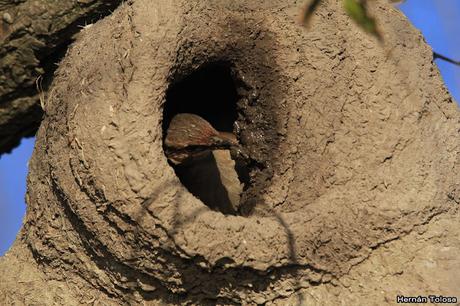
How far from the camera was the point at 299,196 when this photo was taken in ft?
9.25

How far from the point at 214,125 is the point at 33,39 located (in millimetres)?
1052

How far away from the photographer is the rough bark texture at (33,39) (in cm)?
323

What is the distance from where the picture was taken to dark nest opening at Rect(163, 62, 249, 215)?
10.8 ft

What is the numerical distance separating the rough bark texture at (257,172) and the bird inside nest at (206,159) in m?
A: 0.21

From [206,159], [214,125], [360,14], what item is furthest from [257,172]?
[360,14]

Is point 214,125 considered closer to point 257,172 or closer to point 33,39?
point 257,172

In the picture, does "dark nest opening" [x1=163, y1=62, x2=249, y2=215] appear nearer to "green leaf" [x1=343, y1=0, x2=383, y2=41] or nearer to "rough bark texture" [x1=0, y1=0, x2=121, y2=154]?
"rough bark texture" [x1=0, y1=0, x2=121, y2=154]

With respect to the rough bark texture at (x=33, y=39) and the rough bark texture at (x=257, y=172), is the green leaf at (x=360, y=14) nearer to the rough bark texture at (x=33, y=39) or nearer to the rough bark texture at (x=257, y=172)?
the rough bark texture at (x=257, y=172)

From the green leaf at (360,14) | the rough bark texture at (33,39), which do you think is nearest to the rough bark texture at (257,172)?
the rough bark texture at (33,39)

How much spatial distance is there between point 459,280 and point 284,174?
826 mm

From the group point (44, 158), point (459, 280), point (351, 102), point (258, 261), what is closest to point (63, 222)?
point (44, 158)

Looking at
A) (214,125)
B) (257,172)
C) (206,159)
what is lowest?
(257,172)

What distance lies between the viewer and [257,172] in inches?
117

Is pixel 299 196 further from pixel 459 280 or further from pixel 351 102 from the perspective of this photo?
pixel 459 280
